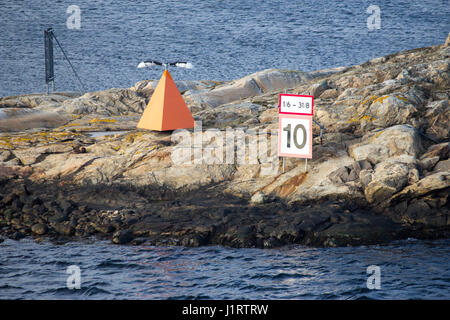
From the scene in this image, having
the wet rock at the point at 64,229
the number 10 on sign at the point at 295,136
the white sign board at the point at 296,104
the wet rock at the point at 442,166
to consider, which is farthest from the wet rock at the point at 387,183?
the wet rock at the point at 64,229

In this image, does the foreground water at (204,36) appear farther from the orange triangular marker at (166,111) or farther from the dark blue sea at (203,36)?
the orange triangular marker at (166,111)

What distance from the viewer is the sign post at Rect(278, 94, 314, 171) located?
1791 cm

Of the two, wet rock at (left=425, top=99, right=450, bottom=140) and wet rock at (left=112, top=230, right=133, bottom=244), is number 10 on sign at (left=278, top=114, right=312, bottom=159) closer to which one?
wet rock at (left=425, top=99, right=450, bottom=140)

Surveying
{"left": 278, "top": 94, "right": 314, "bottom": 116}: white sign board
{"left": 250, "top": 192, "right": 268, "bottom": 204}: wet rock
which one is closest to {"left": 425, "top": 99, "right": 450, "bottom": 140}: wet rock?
{"left": 278, "top": 94, "right": 314, "bottom": 116}: white sign board

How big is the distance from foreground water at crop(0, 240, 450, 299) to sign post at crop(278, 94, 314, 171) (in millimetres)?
3495

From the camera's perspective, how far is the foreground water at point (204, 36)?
58219 mm

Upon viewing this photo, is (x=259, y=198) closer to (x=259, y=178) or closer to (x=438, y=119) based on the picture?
(x=259, y=178)

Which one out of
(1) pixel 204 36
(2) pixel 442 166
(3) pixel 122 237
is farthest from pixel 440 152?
(1) pixel 204 36

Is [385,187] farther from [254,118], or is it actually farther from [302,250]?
[254,118]

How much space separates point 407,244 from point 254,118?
28.3ft

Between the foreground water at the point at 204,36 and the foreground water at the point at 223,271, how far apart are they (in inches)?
1583

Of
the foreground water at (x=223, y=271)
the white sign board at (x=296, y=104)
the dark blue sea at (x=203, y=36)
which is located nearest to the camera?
the foreground water at (x=223, y=271)

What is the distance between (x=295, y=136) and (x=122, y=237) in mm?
5676

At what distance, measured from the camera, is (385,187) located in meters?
17.0
